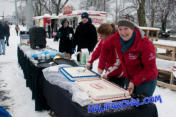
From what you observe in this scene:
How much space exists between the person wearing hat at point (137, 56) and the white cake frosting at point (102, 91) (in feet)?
0.61

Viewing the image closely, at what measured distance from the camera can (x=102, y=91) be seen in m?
1.79

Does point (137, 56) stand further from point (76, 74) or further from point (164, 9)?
point (164, 9)

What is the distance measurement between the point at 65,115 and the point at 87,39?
11.1 feet

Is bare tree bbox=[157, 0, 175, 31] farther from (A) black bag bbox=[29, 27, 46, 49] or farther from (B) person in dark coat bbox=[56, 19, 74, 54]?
(A) black bag bbox=[29, 27, 46, 49]

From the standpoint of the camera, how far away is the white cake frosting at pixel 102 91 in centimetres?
170

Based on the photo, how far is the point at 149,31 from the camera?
9.44 metres

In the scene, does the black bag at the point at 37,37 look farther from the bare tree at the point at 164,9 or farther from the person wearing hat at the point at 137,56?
the bare tree at the point at 164,9

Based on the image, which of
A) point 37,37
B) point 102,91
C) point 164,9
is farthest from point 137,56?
point 164,9

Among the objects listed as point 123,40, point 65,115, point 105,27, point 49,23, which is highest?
point 49,23

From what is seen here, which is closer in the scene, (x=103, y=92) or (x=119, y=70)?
(x=103, y=92)

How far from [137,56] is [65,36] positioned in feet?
14.4

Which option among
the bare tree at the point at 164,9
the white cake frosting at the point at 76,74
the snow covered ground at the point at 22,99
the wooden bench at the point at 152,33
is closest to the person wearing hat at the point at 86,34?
the snow covered ground at the point at 22,99

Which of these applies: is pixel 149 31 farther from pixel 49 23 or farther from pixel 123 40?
pixel 49 23

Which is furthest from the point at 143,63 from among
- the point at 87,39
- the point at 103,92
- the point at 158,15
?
the point at 158,15
